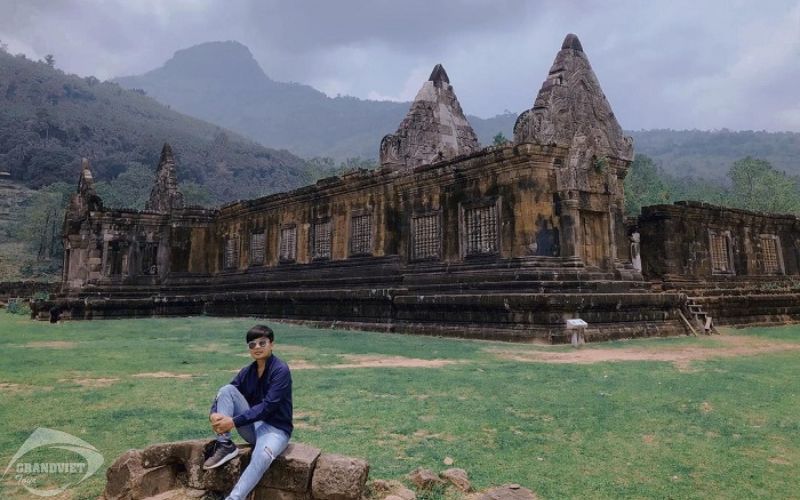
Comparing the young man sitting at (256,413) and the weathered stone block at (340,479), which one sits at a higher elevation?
the young man sitting at (256,413)

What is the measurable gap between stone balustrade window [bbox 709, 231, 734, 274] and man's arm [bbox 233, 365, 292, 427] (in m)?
21.1

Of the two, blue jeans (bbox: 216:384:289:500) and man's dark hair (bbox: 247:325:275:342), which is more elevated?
man's dark hair (bbox: 247:325:275:342)

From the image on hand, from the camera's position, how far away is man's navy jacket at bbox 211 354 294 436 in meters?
3.64

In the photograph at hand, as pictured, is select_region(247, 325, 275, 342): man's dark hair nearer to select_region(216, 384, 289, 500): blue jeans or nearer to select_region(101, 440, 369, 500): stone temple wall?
select_region(216, 384, 289, 500): blue jeans

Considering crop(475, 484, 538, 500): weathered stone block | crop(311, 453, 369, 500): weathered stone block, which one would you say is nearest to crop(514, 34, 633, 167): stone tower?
crop(475, 484, 538, 500): weathered stone block

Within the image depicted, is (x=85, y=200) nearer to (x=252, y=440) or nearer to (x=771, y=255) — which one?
(x=252, y=440)

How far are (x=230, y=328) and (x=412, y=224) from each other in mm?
5962

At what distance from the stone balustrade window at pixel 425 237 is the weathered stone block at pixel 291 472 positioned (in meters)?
12.2

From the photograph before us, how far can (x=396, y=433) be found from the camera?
484 centimetres

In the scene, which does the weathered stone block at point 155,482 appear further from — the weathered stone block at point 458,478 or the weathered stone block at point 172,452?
the weathered stone block at point 458,478

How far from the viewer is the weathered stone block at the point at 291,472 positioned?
137 inches

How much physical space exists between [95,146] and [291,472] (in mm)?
109665

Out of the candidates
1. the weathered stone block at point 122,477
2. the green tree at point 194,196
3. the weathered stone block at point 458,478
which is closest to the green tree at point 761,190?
the weathered stone block at point 458,478

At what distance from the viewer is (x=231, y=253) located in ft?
79.9
